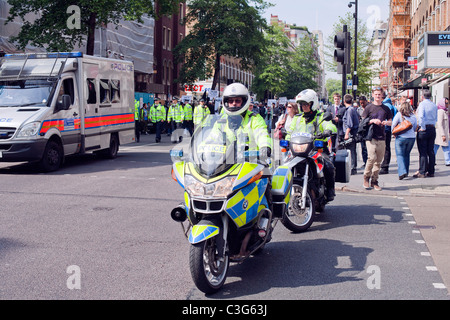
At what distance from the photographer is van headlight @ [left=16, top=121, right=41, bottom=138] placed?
13.2 metres

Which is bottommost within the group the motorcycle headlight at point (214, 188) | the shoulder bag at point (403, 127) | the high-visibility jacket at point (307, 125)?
the motorcycle headlight at point (214, 188)

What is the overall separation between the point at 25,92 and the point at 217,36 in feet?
130

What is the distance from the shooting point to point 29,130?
13.3 m

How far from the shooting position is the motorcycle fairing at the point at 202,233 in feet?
16.4

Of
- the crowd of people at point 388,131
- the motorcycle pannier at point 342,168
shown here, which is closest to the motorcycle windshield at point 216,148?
the motorcycle pannier at point 342,168

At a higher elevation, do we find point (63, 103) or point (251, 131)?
point (63, 103)

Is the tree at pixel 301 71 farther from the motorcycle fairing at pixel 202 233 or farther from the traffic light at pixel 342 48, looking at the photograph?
the motorcycle fairing at pixel 202 233

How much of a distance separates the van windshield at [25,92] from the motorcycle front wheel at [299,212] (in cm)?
798

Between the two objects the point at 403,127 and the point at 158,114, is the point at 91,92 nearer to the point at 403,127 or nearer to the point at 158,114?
the point at 403,127

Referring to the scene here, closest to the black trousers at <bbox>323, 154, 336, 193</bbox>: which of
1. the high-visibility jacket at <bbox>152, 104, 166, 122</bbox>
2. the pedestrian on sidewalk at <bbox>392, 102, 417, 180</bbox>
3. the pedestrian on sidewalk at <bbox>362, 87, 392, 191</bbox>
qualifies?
the pedestrian on sidewalk at <bbox>362, 87, 392, 191</bbox>

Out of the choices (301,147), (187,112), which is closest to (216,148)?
(301,147)

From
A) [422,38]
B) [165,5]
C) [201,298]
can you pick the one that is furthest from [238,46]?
[201,298]

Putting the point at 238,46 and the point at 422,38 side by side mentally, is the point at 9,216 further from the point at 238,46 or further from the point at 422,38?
the point at 238,46

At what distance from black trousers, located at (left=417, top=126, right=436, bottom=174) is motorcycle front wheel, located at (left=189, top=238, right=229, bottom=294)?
9.87m
